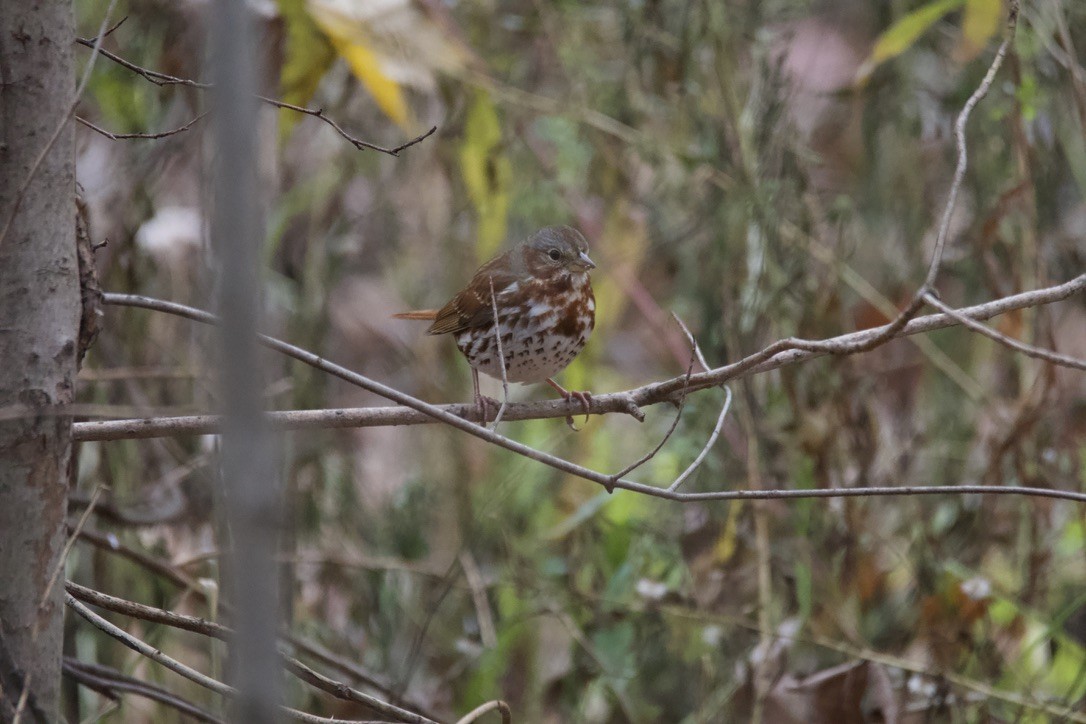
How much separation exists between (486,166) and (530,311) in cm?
86

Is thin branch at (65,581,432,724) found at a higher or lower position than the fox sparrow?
lower

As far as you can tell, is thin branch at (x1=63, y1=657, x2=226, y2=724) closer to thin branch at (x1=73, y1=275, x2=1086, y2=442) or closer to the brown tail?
thin branch at (x1=73, y1=275, x2=1086, y2=442)

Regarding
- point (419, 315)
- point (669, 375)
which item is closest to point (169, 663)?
point (419, 315)

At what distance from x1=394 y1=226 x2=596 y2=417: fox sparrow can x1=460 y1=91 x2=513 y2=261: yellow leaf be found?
1.41 feet

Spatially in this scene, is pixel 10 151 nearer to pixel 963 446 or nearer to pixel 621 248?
pixel 621 248

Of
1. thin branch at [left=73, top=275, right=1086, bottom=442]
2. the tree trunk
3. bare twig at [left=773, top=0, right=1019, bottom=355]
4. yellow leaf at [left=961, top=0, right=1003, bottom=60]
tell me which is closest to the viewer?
A: the tree trunk

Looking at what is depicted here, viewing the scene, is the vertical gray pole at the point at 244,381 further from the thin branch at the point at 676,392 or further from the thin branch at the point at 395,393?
the thin branch at the point at 395,393

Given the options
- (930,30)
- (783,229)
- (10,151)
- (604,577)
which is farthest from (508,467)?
(10,151)

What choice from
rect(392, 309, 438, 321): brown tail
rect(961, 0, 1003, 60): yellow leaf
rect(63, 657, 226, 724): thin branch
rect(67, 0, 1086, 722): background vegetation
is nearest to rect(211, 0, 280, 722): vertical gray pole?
rect(63, 657, 226, 724): thin branch

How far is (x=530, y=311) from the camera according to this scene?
3.35m

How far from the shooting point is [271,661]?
2.94ft

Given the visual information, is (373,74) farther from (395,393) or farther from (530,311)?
(395,393)

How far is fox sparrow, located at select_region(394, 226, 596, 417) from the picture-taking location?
3346 mm

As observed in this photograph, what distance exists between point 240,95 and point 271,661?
1.41 feet
